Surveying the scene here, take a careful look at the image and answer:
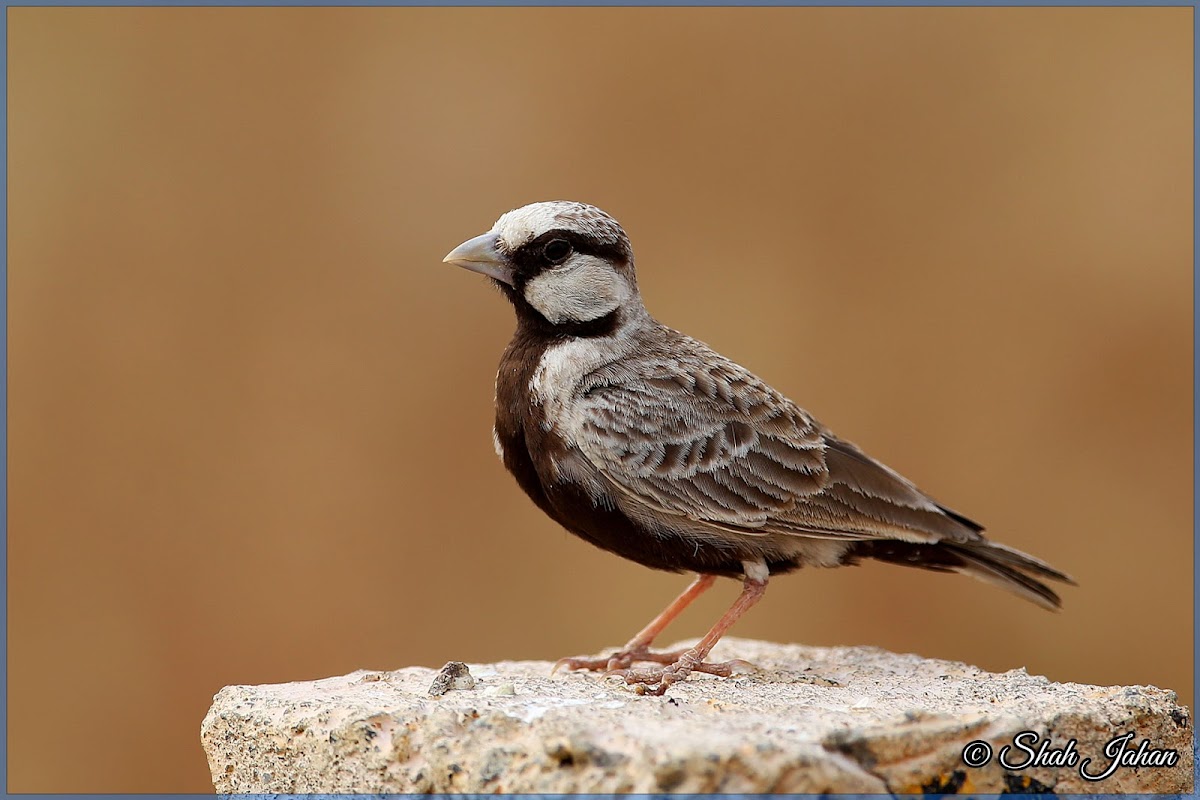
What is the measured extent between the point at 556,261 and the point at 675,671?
1.85 meters

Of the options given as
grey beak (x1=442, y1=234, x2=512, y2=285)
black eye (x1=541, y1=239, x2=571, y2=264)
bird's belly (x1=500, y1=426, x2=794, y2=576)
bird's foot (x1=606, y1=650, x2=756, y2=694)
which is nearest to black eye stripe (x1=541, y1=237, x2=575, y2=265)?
black eye (x1=541, y1=239, x2=571, y2=264)

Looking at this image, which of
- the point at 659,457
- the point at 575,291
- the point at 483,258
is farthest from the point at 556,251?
the point at 659,457

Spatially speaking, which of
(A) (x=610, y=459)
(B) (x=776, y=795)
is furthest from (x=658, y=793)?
(A) (x=610, y=459)

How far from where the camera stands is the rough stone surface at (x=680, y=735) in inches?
134

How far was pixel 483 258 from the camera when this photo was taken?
16.8 ft

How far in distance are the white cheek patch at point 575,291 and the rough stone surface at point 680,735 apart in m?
1.62

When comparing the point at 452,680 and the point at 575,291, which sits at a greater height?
the point at 575,291

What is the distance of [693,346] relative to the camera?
563 centimetres

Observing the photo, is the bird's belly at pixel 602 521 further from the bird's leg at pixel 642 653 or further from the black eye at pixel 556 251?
the black eye at pixel 556 251

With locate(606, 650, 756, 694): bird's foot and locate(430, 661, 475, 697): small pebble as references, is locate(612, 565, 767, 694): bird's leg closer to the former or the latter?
Result: locate(606, 650, 756, 694): bird's foot

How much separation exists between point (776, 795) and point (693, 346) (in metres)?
2.71

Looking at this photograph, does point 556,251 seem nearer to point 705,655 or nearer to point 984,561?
point 705,655

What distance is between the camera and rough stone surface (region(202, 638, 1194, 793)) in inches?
134

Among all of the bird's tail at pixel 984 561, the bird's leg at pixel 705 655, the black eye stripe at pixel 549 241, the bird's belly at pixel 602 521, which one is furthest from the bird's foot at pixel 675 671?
the black eye stripe at pixel 549 241
